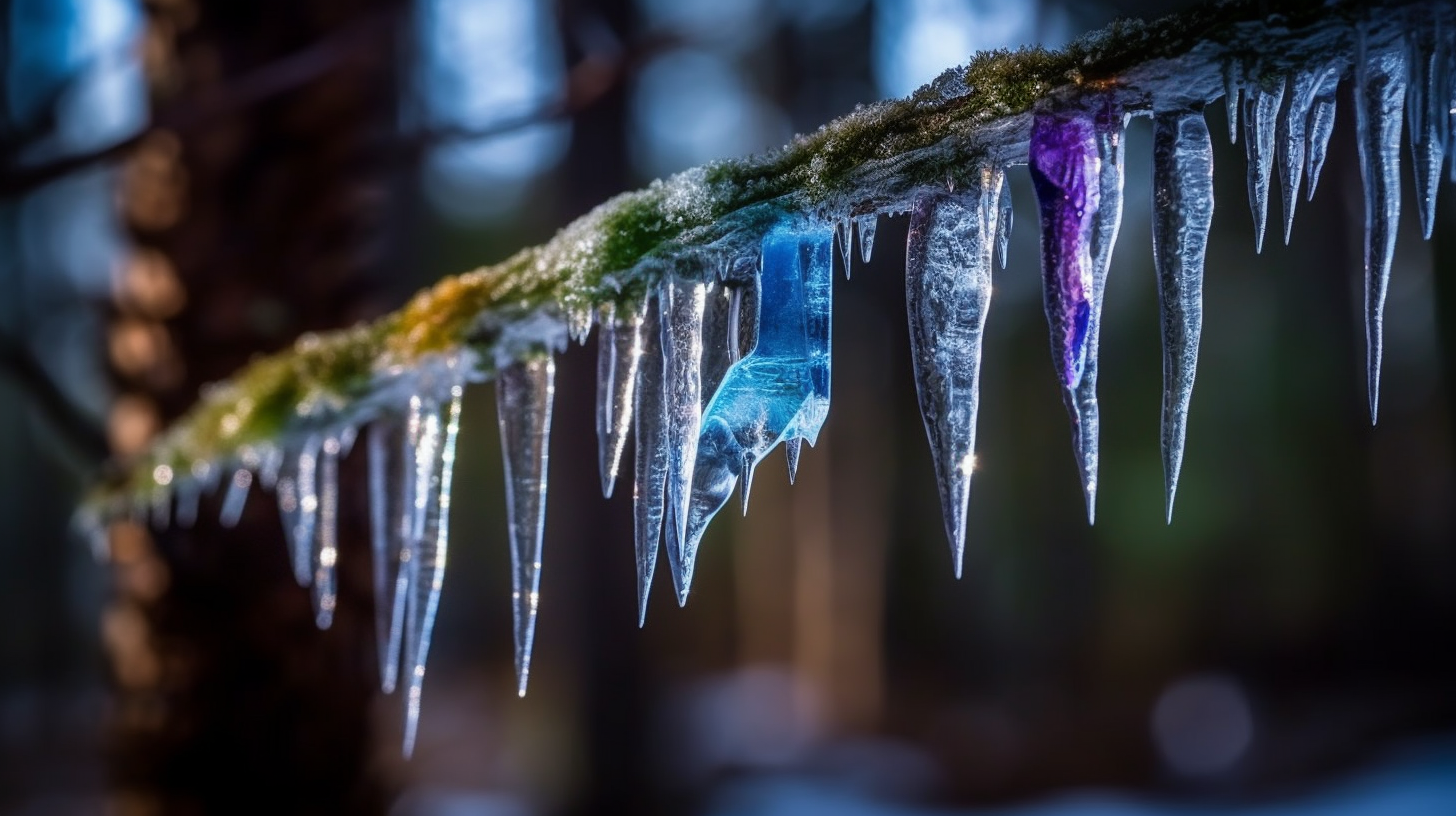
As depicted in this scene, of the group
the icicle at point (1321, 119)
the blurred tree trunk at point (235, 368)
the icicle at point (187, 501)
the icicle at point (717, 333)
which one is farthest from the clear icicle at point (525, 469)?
the blurred tree trunk at point (235, 368)

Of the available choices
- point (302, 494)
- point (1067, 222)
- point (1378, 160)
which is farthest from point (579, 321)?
point (302, 494)

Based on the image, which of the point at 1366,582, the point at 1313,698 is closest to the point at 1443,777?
the point at 1313,698

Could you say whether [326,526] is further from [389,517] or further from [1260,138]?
[1260,138]

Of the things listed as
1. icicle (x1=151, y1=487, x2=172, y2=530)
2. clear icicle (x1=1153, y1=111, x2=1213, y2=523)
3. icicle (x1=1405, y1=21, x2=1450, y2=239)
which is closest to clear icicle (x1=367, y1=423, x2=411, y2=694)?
icicle (x1=151, y1=487, x2=172, y2=530)

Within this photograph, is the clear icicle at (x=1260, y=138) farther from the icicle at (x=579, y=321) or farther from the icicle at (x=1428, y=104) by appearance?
the icicle at (x=579, y=321)

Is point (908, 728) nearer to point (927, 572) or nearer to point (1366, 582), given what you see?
point (927, 572)

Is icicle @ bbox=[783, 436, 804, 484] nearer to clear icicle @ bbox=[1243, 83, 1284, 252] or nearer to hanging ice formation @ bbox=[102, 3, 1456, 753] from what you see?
hanging ice formation @ bbox=[102, 3, 1456, 753]
